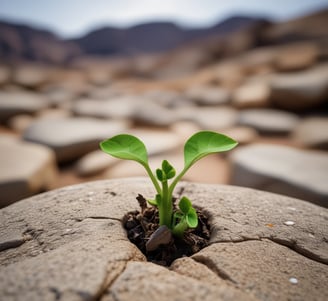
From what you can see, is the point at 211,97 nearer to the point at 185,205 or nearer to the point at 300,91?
the point at 300,91

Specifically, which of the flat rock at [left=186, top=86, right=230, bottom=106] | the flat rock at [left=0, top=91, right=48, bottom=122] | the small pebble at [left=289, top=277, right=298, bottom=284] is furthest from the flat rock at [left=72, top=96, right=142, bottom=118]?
the small pebble at [left=289, top=277, right=298, bottom=284]

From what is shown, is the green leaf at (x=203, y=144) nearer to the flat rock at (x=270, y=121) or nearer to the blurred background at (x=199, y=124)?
the blurred background at (x=199, y=124)

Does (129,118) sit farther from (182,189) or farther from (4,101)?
(182,189)

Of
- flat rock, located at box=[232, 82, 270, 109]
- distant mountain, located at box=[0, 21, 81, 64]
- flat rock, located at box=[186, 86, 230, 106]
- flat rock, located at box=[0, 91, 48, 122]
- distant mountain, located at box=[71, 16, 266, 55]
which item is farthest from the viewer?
distant mountain, located at box=[71, 16, 266, 55]

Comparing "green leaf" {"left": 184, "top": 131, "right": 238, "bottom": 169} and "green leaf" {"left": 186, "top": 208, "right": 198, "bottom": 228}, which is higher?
"green leaf" {"left": 184, "top": 131, "right": 238, "bottom": 169}

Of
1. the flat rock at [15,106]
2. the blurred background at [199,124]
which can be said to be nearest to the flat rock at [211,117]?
the blurred background at [199,124]

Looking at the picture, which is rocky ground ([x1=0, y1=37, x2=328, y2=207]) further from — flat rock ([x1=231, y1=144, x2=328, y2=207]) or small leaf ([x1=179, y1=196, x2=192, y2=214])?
small leaf ([x1=179, y1=196, x2=192, y2=214])
